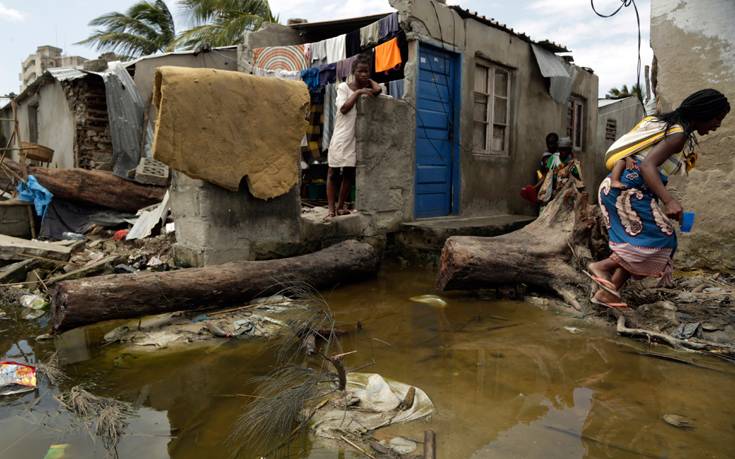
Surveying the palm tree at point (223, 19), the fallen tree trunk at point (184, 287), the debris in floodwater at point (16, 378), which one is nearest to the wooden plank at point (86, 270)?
the fallen tree trunk at point (184, 287)

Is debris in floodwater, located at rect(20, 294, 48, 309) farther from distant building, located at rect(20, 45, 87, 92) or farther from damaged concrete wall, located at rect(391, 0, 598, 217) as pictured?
distant building, located at rect(20, 45, 87, 92)

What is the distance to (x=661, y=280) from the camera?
3.62 metres

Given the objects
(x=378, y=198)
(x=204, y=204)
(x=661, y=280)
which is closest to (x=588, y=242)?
(x=661, y=280)

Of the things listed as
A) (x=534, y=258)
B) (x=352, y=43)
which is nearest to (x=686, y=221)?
(x=534, y=258)

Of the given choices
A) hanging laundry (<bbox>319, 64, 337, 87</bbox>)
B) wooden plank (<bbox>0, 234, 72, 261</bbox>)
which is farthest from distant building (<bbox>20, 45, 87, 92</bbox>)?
wooden plank (<bbox>0, 234, 72, 261</bbox>)

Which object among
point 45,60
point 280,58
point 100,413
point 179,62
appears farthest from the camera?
point 45,60

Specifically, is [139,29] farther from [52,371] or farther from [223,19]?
[52,371]

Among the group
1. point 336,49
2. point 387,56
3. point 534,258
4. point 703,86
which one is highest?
point 336,49

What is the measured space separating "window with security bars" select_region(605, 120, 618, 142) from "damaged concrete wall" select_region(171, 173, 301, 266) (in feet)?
36.5

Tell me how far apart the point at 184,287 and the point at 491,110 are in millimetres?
6098

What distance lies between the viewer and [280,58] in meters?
8.74

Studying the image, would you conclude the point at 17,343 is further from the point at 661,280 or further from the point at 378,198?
the point at 661,280

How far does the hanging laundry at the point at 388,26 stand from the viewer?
6912 mm

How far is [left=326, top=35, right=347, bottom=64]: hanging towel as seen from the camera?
7801 millimetres
